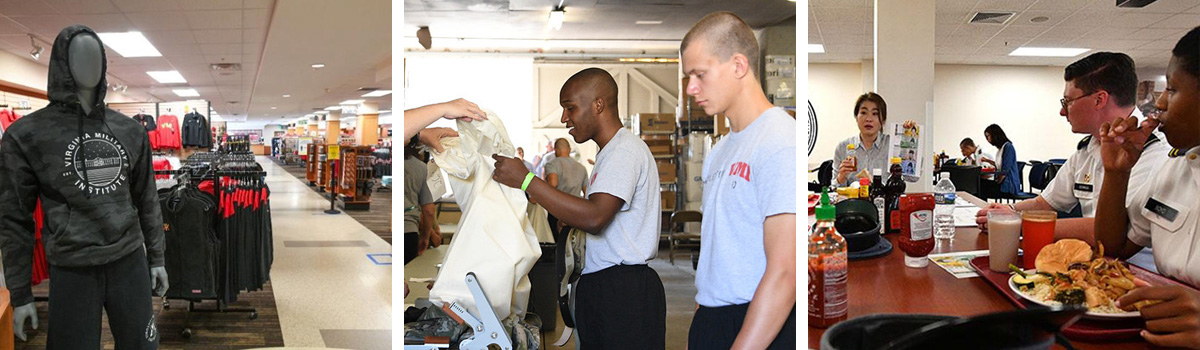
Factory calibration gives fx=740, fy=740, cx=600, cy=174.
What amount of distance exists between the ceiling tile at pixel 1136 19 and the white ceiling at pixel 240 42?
303 inches

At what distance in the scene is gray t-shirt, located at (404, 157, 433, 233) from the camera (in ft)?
3.70

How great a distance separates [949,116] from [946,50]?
285 cm

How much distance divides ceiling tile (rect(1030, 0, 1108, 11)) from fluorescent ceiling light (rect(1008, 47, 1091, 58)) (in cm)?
308

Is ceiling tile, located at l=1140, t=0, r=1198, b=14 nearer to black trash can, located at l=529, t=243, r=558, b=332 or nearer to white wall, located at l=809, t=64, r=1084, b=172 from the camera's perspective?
white wall, located at l=809, t=64, r=1084, b=172

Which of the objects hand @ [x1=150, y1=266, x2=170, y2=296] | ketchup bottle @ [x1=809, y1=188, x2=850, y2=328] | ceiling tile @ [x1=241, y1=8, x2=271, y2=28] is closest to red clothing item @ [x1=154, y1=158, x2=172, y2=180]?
ceiling tile @ [x1=241, y1=8, x2=271, y2=28]

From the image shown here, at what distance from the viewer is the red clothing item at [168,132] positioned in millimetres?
3174

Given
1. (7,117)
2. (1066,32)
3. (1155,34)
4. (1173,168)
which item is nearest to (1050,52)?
(1155,34)

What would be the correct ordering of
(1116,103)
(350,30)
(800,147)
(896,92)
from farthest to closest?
(896,92) < (350,30) < (1116,103) < (800,147)

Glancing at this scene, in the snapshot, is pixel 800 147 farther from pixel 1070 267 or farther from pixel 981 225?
pixel 981 225

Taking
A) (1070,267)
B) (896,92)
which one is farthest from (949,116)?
(1070,267)

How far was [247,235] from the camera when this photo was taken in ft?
14.6

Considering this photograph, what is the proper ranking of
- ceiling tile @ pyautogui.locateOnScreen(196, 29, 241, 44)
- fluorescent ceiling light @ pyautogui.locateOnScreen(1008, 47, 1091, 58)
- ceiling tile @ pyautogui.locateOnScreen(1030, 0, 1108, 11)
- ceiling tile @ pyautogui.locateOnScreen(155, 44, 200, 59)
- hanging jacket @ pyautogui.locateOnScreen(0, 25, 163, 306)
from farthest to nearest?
fluorescent ceiling light @ pyautogui.locateOnScreen(1008, 47, 1091, 58) → ceiling tile @ pyautogui.locateOnScreen(1030, 0, 1108, 11) → ceiling tile @ pyautogui.locateOnScreen(196, 29, 241, 44) → ceiling tile @ pyautogui.locateOnScreen(155, 44, 200, 59) → hanging jacket @ pyautogui.locateOnScreen(0, 25, 163, 306)

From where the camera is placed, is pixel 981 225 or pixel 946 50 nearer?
pixel 981 225

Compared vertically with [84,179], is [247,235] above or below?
below
